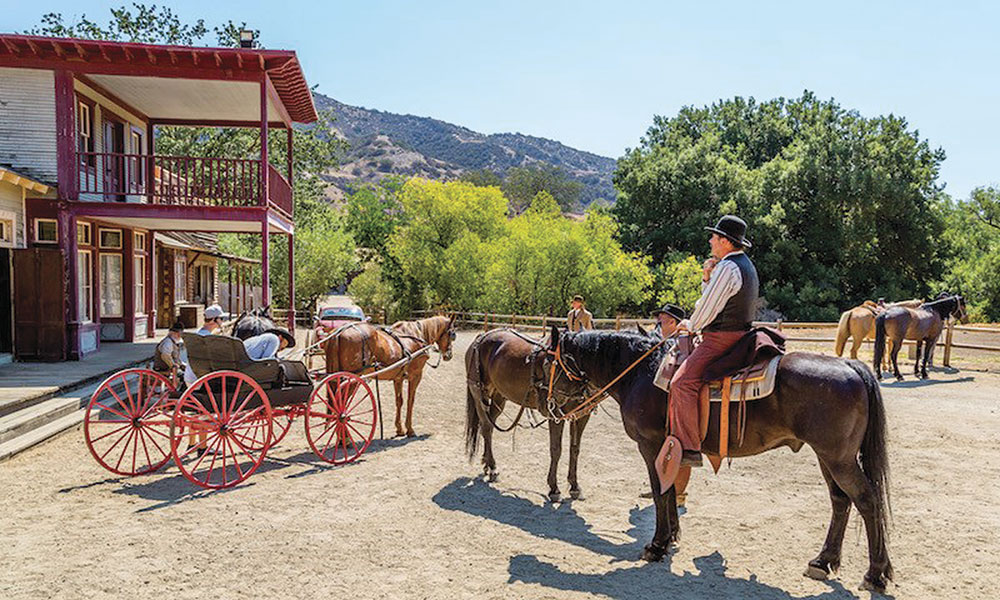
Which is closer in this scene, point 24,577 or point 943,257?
point 24,577

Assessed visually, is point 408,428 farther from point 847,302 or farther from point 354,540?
point 847,302

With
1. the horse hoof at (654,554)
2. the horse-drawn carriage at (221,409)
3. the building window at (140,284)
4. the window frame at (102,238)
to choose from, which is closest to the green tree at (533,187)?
the building window at (140,284)

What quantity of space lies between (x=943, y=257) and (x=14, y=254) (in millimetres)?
40394

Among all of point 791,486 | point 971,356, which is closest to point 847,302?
point 971,356

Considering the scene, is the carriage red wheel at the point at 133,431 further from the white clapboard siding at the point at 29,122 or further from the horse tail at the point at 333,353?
the white clapboard siding at the point at 29,122

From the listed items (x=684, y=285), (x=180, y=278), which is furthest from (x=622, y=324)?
(x=180, y=278)

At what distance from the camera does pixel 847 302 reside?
115ft

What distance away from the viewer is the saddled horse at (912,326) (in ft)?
48.8

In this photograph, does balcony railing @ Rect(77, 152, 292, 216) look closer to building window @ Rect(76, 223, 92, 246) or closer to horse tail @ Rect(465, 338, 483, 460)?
building window @ Rect(76, 223, 92, 246)

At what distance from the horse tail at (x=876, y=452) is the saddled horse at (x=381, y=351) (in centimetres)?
567

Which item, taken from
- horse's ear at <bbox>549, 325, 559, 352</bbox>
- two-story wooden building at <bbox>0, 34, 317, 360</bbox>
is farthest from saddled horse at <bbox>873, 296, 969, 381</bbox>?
two-story wooden building at <bbox>0, 34, 317, 360</bbox>

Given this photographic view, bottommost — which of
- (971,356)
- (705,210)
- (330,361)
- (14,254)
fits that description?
(971,356)

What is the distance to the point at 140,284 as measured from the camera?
17422 millimetres

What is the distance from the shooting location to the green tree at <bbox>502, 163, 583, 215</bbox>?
346 ft
